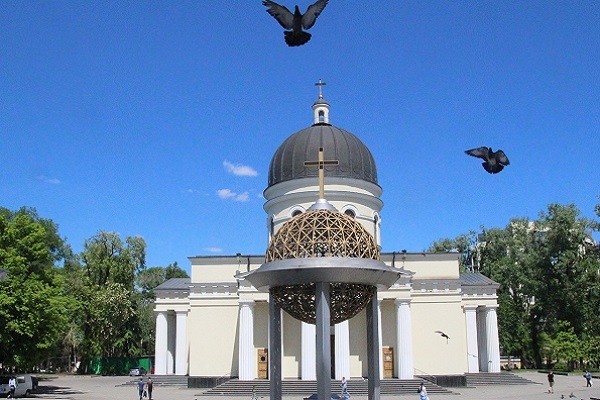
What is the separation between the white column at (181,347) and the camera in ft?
149

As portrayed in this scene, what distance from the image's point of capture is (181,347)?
149ft

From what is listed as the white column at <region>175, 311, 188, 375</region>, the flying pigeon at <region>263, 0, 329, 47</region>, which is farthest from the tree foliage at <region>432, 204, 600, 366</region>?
the flying pigeon at <region>263, 0, 329, 47</region>

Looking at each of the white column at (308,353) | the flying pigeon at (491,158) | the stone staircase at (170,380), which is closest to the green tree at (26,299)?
the stone staircase at (170,380)

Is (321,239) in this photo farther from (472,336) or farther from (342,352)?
(472,336)

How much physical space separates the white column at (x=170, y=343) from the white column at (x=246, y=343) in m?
10.3

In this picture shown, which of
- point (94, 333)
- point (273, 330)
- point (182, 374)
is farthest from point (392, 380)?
point (94, 333)

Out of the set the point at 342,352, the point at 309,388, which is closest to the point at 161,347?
the point at 309,388

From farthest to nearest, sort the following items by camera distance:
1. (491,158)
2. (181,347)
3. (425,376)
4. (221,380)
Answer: (181,347)
(221,380)
(425,376)
(491,158)

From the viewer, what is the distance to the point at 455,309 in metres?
40.4

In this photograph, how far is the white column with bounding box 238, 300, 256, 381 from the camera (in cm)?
3797

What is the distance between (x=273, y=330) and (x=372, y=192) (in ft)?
88.0

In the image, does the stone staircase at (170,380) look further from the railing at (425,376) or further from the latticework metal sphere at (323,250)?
the latticework metal sphere at (323,250)

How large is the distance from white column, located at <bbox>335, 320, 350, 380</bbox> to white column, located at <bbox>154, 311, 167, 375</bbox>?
16.2 meters

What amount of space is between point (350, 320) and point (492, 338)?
12.0 meters
